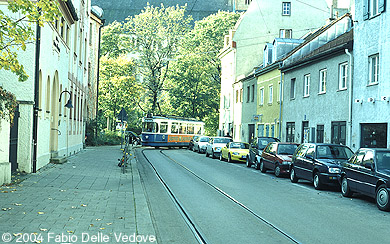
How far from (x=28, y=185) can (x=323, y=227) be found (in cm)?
772

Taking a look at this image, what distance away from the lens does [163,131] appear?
45.2 metres

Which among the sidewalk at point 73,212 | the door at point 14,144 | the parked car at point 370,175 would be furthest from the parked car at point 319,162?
the door at point 14,144

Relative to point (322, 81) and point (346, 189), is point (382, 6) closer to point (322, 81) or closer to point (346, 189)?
point (322, 81)

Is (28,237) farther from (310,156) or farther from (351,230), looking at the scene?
(310,156)

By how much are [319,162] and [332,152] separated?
3.32ft

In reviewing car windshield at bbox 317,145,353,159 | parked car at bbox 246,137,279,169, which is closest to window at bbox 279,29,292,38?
parked car at bbox 246,137,279,169

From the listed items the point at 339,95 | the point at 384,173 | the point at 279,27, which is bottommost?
Result: the point at 384,173

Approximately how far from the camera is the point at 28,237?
674 cm

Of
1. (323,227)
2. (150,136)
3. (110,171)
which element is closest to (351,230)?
(323,227)

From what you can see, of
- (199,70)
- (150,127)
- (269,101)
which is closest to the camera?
(269,101)

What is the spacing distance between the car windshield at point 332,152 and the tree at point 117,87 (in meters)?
38.8

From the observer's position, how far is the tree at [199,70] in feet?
183

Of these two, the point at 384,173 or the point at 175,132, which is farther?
the point at 175,132

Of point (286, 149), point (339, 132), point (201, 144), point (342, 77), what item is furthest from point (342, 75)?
point (201, 144)
